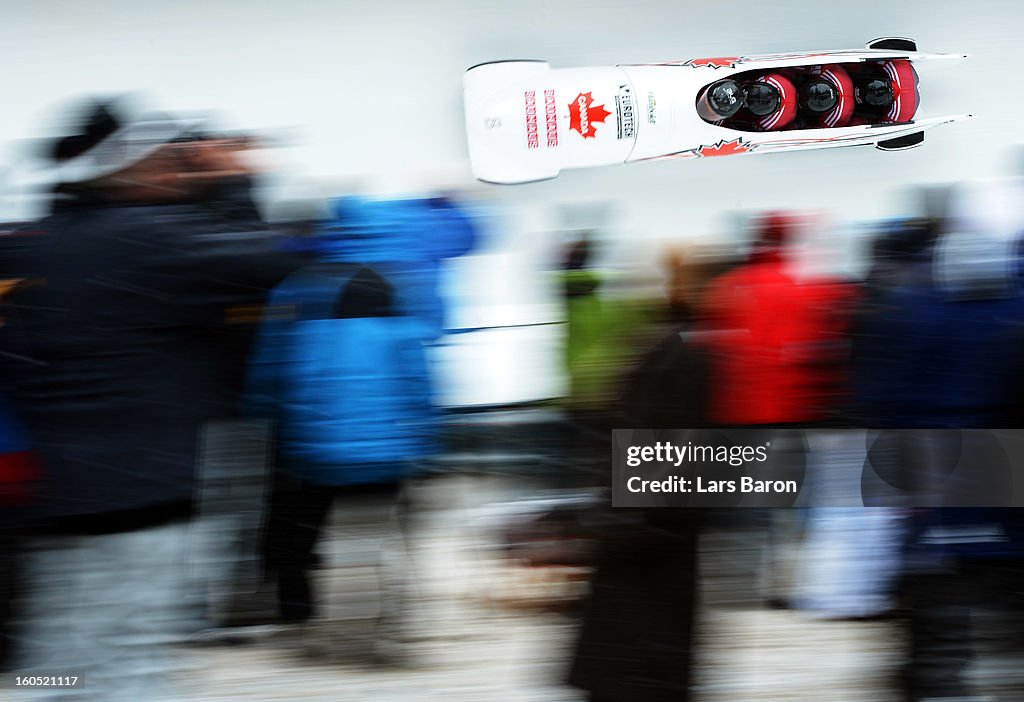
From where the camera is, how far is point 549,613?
2354 millimetres

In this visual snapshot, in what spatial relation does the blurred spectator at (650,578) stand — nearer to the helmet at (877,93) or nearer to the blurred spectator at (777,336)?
the blurred spectator at (777,336)

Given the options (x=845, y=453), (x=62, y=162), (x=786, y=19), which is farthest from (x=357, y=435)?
(x=786, y=19)

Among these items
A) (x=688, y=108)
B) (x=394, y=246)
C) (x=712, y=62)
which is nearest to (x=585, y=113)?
(x=688, y=108)

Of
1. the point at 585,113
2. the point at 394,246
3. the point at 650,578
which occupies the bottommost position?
the point at 650,578

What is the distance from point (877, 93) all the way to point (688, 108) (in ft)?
2.14

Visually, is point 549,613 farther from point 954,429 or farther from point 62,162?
point 62,162

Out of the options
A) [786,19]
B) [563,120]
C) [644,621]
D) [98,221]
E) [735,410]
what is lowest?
[644,621]

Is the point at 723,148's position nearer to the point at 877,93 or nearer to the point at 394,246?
the point at 877,93

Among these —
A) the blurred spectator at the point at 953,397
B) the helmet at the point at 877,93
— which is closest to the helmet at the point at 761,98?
the helmet at the point at 877,93

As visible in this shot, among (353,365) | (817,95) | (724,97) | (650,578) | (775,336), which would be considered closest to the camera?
(650,578)

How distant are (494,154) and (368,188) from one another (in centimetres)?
48

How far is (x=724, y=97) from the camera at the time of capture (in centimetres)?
309

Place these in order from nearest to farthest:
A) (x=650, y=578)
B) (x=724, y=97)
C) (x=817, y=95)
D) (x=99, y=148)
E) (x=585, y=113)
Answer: (x=650, y=578) < (x=99, y=148) < (x=585, y=113) < (x=724, y=97) < (x=817, y=95)

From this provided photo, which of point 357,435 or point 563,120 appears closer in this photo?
point 357,435
